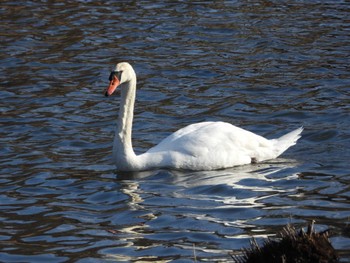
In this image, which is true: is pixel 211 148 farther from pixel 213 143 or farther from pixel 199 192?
pixel 199 192

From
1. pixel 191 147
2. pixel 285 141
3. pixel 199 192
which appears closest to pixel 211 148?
pixel 191 147

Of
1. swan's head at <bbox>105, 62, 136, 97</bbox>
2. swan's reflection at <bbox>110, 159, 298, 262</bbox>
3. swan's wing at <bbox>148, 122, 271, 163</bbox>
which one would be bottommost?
swan's reflection at <bbox>110, 159, 298, 262</bbox>

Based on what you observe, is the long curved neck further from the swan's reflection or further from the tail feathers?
the tail feathers

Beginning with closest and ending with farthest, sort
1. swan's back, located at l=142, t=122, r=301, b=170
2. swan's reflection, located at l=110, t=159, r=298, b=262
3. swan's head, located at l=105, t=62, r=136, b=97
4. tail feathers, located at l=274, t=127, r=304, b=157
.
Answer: swan's reflection, located at l=110, t=159, r=298, b=262 < swan's back, located at l=142, t=122, r=301, b=170 < swan's head, located at l=105, t=62, r=136, b=97 < tail feathers, located at l=274, t=127, r=304, b=157

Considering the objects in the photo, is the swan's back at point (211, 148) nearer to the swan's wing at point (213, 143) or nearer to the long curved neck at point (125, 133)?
the swan's wing at point (213, 143)

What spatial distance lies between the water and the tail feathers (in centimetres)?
17

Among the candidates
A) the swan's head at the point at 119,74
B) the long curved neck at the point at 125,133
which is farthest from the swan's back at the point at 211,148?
the swan's head at the point at 119,74

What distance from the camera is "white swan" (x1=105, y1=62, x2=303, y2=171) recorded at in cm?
1216

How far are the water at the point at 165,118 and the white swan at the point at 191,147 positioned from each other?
0.56 feet

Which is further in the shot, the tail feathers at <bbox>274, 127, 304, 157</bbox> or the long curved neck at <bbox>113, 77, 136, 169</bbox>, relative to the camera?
the tail feathers at <bbox>274, 127, 304, 157</bbox>

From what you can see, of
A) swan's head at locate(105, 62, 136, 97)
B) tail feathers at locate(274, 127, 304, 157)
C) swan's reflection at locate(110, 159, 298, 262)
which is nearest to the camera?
swan's reflection at locate(110, 159, 298, 262)

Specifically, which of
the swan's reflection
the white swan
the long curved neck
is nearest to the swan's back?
the white swan

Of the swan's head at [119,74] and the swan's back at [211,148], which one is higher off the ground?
the swan's head at [119,74]

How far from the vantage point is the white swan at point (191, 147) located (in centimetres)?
1216
